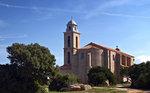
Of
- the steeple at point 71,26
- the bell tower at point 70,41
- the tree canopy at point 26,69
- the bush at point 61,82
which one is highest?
the steeple at point 71,26

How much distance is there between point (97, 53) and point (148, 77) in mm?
22480

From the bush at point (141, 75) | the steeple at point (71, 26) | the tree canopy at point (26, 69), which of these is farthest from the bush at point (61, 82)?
the steeple at point (71, 26)

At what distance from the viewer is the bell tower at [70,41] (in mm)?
60531

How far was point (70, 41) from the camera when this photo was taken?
61.0 m

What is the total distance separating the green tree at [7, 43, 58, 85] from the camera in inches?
1069

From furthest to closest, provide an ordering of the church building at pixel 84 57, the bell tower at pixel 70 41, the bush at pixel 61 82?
the bell tower at pixel 70 41
the church building at pixel 84 57
the bush at pixel 61 82

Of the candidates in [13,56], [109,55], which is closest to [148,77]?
[13,56]

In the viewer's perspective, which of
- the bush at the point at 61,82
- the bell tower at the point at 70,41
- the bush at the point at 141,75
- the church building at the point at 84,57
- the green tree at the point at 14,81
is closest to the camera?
the green tree at the point at 14,81

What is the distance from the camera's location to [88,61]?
54.0 metres

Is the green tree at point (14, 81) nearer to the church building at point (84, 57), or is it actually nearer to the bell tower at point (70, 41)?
the church building at point (84, 57)

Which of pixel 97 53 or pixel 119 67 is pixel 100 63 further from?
pixel 119 67

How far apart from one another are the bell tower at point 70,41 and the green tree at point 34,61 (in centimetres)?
3020

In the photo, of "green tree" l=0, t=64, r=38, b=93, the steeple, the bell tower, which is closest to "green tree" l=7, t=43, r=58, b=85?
"green tree" l=0, t=64, r=38, b=93

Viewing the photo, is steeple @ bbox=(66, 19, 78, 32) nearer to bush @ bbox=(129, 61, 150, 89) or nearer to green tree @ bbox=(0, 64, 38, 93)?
bush @ bbox=(129, 61, 150, 89)
